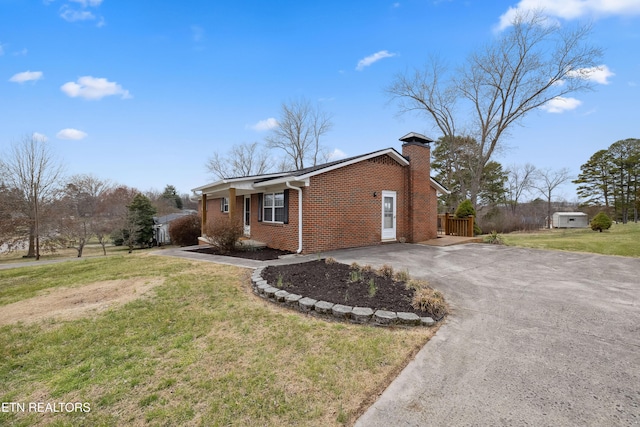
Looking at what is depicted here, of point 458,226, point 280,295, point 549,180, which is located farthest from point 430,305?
point 549,180

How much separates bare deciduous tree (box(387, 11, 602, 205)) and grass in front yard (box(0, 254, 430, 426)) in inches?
833

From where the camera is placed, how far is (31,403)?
7.91 feet

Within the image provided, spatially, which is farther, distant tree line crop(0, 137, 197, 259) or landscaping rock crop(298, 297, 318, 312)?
distant tree line crop(0, 137, 197, 259)

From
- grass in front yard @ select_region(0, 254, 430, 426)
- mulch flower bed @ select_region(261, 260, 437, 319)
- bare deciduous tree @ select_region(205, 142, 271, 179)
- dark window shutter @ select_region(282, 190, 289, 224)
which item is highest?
bare deciduous tree @ select_region(205, 142, 271, 179)

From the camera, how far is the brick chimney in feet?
38.9

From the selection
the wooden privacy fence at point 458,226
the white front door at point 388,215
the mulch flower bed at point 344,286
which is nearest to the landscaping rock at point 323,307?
the mulch flower bed at point 344,286

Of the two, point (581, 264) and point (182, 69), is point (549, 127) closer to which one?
point (581, 264)

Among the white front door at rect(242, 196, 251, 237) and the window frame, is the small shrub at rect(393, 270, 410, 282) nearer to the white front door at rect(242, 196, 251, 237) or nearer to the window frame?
the window frame

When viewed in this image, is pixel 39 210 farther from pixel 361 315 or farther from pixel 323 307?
pixel 361 315

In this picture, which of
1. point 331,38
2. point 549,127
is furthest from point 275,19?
point 549,127

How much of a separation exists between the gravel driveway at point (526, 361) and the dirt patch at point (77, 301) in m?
5.00

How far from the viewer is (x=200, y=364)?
284cm

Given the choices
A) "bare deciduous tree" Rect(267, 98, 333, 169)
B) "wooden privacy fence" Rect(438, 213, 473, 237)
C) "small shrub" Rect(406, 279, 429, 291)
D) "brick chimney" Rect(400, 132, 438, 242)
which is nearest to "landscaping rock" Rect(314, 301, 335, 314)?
"small shrub" Rect(406, 279, 429, 291)

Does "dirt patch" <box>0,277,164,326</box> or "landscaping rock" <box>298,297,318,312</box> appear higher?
"landscaping rock" <box>298,297,318,312</box>
